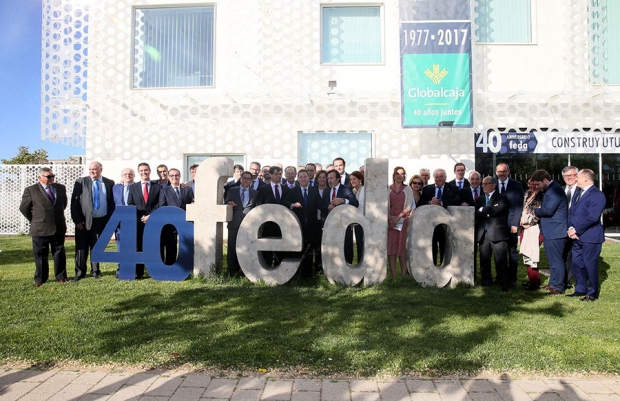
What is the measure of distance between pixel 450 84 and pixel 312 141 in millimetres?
4039

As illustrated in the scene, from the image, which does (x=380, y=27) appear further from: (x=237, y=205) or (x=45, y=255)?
(x=45, y=255)

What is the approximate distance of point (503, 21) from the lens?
13555 mm

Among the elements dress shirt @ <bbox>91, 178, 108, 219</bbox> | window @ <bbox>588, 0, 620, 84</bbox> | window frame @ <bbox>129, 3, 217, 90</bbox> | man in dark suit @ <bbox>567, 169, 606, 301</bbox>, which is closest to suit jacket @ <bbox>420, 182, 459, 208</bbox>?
man in dark suit @ <bbox>567, 169, 606, 301</bbox>

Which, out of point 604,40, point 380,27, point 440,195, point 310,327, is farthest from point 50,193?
point 604,40

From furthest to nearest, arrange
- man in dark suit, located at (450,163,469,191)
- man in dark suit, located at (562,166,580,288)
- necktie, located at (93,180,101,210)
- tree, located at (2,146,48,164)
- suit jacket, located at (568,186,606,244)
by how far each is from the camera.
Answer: tree, located at (2,146,48,164) < man in dark suit, located at (450,163,469,191) < necktie, located at (93,180,101,210) < man in dark suit, located at (562,166,580,288) < suit jacket, located at (568,186,606,244)

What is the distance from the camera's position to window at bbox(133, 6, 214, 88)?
14.0 meters

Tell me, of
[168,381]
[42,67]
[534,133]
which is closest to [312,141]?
[534,133]

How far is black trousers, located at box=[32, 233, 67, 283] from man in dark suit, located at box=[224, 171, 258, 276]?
2.67 meters

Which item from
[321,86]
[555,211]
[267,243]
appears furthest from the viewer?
[321,86]

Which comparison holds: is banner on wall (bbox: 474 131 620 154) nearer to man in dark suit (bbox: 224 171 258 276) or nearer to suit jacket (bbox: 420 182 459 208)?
suit jacket (bbox: 420 182 459 208)

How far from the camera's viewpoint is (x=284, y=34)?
43.9 feet

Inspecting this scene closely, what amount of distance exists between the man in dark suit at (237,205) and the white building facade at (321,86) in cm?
550

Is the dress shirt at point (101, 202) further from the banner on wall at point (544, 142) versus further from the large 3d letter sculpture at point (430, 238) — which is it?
the banner on wall at point (544, 142)

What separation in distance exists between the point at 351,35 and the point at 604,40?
285 inches
